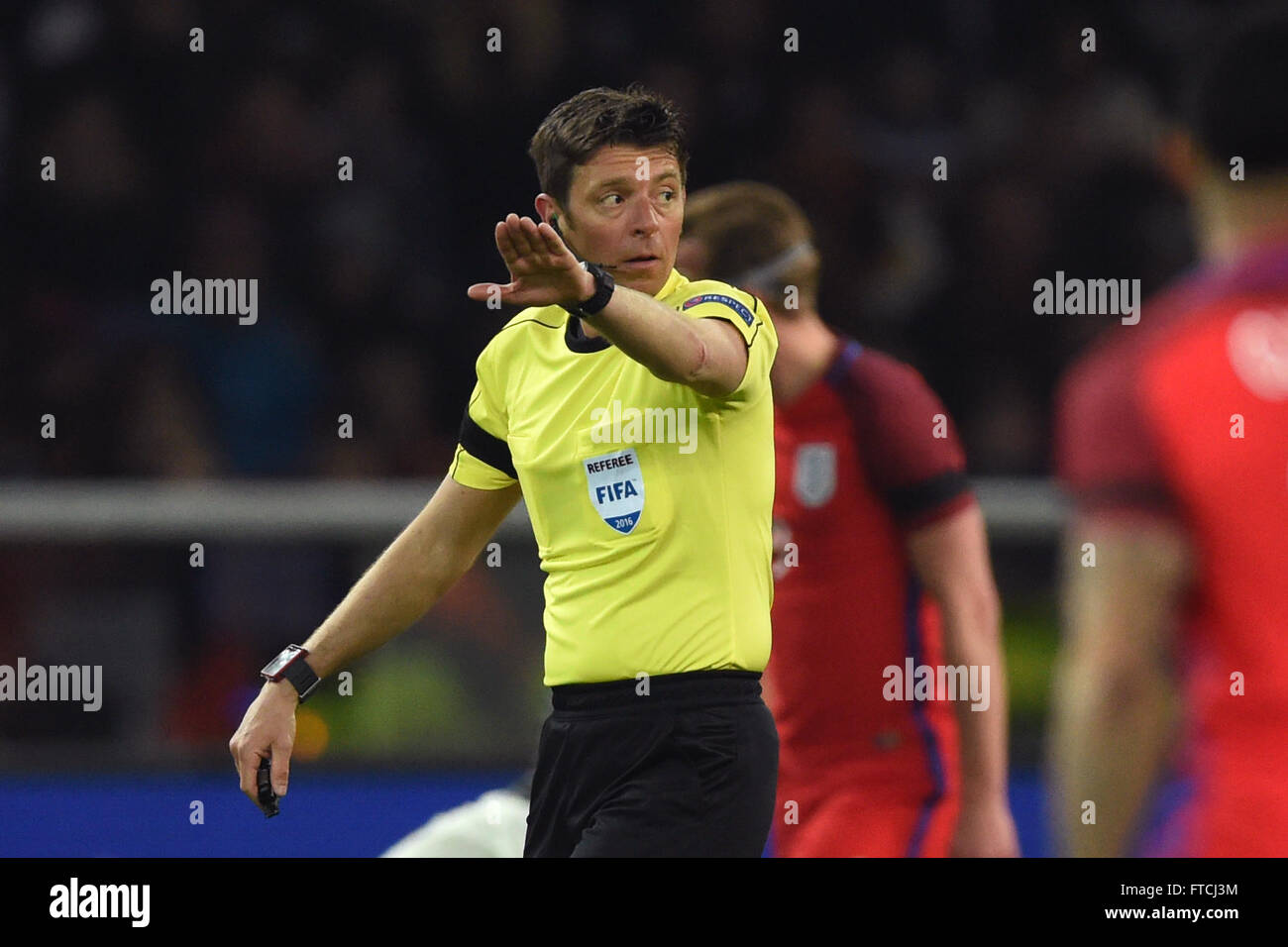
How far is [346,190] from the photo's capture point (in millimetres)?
8930

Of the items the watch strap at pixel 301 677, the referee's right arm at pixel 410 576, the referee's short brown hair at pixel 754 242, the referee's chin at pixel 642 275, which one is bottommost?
the watch strap at pixel 301 677

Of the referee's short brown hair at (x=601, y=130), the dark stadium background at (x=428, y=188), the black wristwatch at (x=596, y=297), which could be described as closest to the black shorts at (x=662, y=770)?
the black wristwatch at (x=596, y=297)

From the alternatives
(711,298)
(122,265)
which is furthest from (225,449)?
(711,298)

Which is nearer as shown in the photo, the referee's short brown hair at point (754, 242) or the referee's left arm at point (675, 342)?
the referee's left arm at point (675, 342)

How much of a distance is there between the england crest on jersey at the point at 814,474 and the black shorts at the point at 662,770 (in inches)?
47.9

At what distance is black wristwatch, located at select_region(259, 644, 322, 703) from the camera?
3.77 metres

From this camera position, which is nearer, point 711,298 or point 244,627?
point 711,298

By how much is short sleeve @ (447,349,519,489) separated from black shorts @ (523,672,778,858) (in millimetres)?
514

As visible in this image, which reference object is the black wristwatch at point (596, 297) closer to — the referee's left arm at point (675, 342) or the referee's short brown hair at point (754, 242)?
the referee's left arm at point (675, 342)

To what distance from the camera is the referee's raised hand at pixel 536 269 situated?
307 cm
